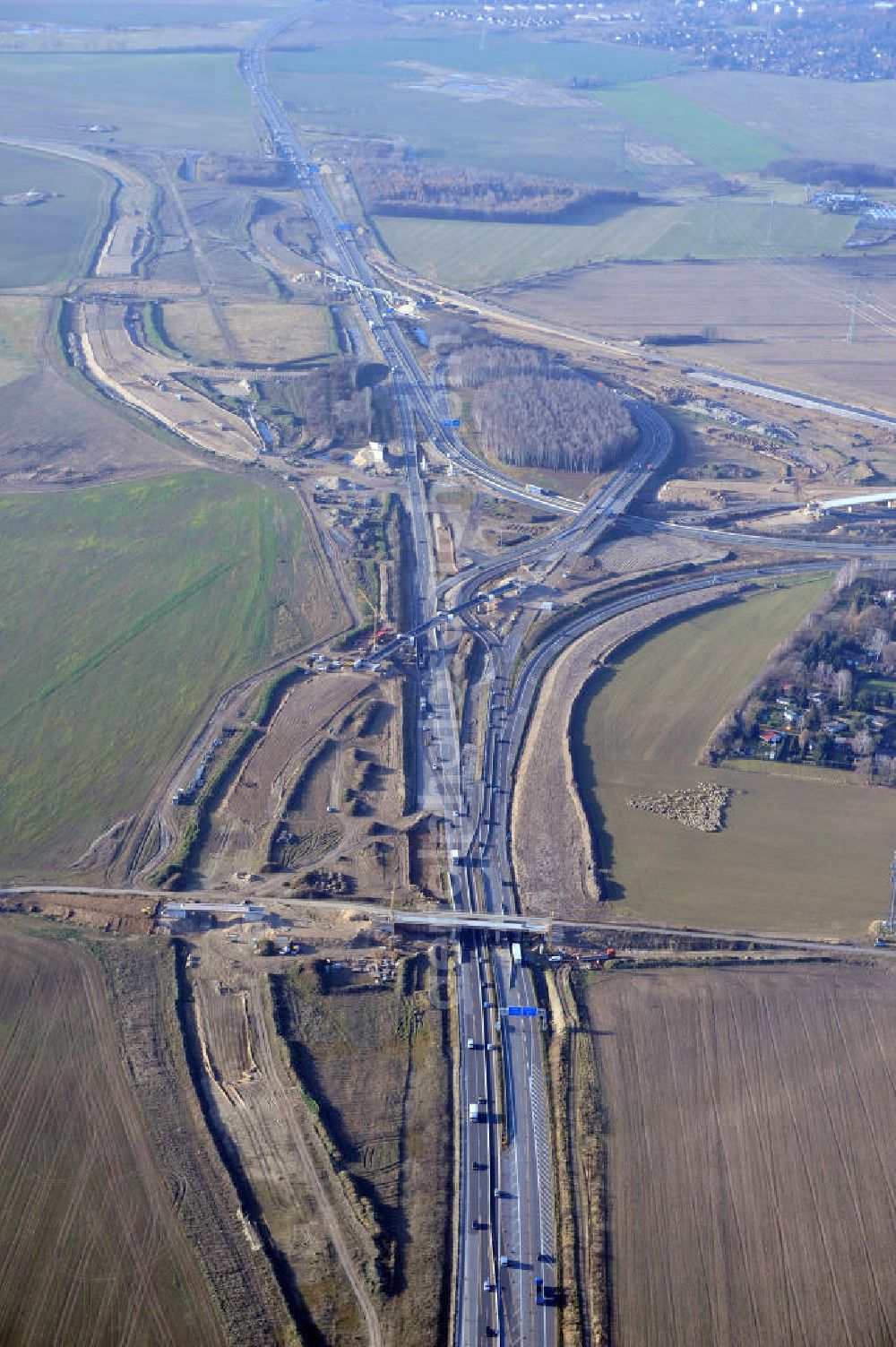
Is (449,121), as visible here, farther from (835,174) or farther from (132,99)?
(835,174)

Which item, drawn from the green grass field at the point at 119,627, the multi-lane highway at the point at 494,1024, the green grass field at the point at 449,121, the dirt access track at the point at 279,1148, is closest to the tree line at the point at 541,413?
the multi-lane highway at the point at 494,1024

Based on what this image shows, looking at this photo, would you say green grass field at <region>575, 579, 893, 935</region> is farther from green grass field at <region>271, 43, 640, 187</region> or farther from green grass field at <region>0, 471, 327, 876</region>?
green grass field at <region>271, 43, 640, 187</region>

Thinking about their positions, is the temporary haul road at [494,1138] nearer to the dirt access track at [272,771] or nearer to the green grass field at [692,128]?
the dirt access track at [272,771]

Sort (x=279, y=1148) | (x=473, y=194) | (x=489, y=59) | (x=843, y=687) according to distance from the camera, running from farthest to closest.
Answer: (x=489, y=59), (x=473, y=194), (x=843, y=687), (x=279, y=1148)

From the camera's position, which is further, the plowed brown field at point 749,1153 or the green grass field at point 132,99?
the green grass field at point 132,99

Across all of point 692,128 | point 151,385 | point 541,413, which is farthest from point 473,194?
point 541,413

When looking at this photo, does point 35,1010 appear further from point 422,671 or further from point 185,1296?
point 422,671
